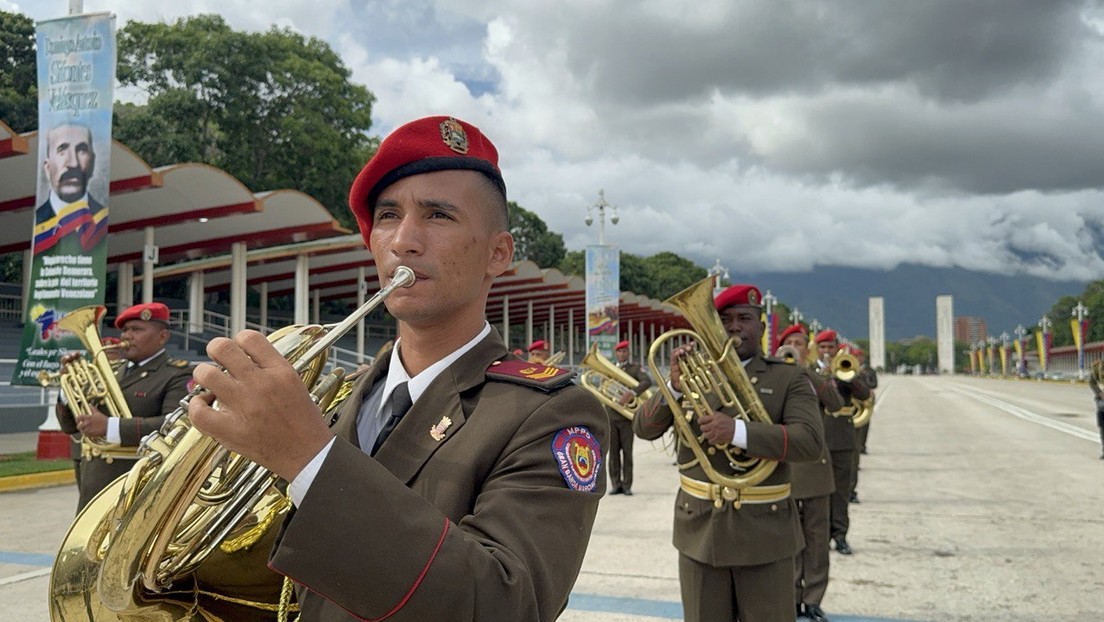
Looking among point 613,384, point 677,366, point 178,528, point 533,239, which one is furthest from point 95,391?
point 533,239

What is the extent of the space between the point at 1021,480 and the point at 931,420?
47.6ft

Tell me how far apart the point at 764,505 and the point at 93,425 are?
14.0 ft

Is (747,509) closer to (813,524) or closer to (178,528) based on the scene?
(813,524)

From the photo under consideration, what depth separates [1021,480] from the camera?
1198 centimetres

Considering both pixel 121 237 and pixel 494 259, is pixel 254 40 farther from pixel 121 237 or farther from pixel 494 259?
pixel 494 259

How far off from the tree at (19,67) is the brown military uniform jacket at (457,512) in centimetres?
3631

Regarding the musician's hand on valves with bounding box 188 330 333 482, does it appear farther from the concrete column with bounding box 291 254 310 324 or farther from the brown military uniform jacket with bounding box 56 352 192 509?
the concrete column with bounding box 291 254 310 324

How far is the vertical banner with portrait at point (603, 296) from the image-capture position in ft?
76.4

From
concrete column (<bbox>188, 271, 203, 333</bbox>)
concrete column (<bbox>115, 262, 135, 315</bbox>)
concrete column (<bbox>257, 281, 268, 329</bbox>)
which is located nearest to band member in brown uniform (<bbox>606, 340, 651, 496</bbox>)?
concrete column (<bbox>188, 271, 203, 333</bbox>)

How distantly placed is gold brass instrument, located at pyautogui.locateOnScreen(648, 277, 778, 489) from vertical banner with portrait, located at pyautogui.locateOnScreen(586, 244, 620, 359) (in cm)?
1790

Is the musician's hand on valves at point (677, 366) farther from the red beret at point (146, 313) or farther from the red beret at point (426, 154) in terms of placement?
the red beret at point (146, 313)

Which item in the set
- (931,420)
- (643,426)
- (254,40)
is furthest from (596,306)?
(254,40)

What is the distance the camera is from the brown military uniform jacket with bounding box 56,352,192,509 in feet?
18.0

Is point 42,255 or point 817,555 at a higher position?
point 42,255
